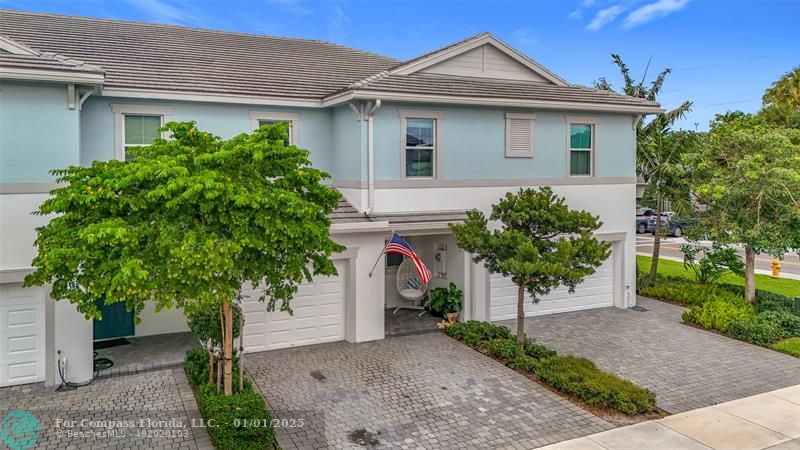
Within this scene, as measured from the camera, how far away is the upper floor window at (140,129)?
12.6 m

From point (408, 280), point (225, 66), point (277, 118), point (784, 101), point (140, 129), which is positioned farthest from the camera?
point (784, 101)

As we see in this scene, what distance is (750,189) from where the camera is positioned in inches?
599

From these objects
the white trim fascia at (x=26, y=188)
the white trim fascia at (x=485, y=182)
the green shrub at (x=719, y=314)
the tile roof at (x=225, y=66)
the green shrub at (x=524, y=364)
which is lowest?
the green shrub at (x=524, y=364)

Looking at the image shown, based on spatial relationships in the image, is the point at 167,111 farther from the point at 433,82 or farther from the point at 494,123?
the point at 494,123

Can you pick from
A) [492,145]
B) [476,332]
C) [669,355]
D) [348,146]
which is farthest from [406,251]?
[669,355]

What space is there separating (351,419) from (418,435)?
1.21 meters

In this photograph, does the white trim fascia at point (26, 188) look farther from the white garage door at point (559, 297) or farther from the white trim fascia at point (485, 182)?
the white garage door at point (559, 297)

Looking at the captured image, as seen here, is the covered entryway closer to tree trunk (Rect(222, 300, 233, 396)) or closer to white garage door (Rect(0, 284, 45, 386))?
tree trunk (Rect(222, 300, 233, 396))

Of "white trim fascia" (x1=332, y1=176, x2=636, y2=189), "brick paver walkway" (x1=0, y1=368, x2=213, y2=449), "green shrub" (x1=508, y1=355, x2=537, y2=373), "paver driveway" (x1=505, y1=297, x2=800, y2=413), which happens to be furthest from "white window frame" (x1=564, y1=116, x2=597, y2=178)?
"brick paver walkway" (x1=0, y1=368, x2=213, y2=449)

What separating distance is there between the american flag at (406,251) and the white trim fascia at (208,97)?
4.08 meters

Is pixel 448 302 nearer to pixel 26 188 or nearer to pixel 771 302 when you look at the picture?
pixel 771 302

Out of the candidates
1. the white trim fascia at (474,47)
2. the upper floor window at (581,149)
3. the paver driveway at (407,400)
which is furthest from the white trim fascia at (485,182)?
the paver driveway at (407,400)

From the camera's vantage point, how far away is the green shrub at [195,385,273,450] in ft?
25.6

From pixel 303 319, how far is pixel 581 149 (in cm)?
919
